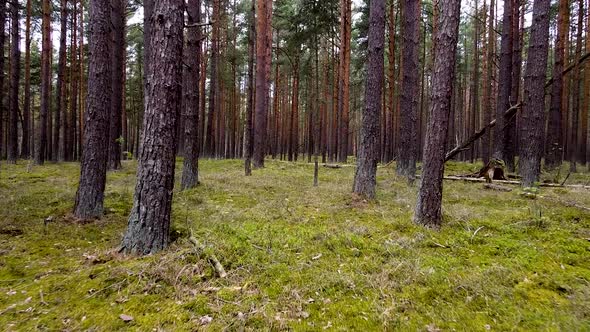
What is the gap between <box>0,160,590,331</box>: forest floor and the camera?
2.47 m

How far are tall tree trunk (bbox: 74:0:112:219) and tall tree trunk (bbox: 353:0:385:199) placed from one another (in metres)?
4.90

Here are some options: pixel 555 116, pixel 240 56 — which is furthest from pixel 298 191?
pixel 240 56

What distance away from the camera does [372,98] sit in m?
6.51

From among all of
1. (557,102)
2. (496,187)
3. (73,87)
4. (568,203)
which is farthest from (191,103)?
(73,87)

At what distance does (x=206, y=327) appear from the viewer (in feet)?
7.83

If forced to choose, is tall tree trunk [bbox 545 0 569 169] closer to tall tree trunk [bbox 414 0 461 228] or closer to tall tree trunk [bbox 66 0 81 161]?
tall tree trunk [bbox 414 0 461 228]

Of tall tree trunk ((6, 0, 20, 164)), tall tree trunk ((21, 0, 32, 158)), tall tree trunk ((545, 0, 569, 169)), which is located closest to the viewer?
tall tree trunk ((545, 0, 569, 169))

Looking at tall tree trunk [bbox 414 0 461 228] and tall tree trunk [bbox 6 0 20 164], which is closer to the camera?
tall tree trunk [bbox 414 0 461 228]

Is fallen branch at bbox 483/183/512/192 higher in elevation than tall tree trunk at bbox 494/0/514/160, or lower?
lower

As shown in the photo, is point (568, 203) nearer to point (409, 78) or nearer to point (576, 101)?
point (409, 78)

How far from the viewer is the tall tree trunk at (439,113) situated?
4.53 m

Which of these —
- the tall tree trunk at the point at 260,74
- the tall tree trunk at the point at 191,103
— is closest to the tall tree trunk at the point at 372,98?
the tall tree trunk at the point at 191,103

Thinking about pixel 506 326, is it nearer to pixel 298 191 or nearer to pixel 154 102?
pixel 154 102

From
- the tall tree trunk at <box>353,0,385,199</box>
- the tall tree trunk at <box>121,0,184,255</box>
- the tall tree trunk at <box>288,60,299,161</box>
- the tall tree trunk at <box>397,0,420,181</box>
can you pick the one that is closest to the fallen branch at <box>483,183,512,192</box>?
the tall tree trunk at <box>397,0,420,181</box>
